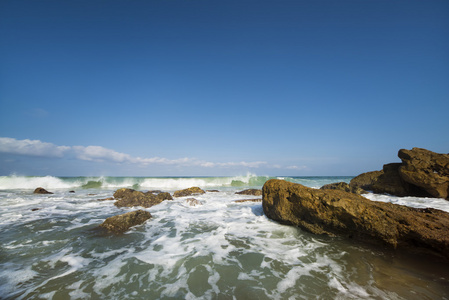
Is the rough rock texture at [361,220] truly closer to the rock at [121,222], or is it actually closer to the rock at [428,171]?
the rock at [121,222]

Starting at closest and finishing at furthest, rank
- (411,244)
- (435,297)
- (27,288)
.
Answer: (435,297) < (27,288) < (411,244)

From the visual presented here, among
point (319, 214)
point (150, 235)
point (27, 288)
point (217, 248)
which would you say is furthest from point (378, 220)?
point (27, 288)

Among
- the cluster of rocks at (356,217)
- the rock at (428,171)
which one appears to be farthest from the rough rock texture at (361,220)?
the rock at (428,171)

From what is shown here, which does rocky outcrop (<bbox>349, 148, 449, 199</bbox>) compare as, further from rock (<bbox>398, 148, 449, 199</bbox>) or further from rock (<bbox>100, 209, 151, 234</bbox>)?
rock (<bbox>100, 209, 151, 234</bbox>)

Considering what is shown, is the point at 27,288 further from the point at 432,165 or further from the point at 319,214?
the point at 432,165

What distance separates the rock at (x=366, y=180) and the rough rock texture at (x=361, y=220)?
7.97 m

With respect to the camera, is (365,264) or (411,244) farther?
(411,244)

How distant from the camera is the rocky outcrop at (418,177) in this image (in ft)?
29.0

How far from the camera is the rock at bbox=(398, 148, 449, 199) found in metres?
8.77

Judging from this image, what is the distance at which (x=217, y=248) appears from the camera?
4.04 m

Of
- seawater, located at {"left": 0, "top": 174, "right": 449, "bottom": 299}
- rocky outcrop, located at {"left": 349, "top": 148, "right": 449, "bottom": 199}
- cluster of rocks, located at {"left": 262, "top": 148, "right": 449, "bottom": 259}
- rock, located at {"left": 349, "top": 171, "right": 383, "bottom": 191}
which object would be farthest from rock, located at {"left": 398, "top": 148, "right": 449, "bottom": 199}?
seawater, located at {"left": 0, "top": 174, "right": 449, "bottom": 299}

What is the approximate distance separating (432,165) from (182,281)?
39.2 ft

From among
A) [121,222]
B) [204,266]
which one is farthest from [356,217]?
[121,222]

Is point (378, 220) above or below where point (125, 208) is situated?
above
